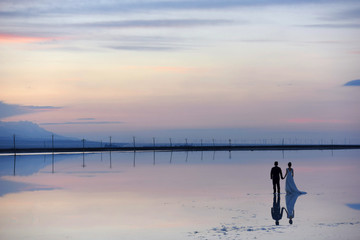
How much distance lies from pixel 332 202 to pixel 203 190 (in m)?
7.23

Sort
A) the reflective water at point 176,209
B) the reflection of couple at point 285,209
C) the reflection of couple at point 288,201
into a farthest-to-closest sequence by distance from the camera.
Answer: the reflection of couple at point 288,201, the reflection of couple at point 285,209, the reflective water at point 176,209

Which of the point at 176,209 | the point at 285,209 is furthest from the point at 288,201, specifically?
the point at 176,209

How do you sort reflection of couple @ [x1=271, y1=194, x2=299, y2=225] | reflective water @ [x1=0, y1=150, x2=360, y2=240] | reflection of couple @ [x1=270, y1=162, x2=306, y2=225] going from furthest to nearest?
reflection of couple @ [x1=270, y1=162, x2=306, y2=225] < reflection of couple @ [x1=271, y1=194, x2=299, y2=225] < reflective water @ [x1=0, y1=150, x2=360, y2=240]

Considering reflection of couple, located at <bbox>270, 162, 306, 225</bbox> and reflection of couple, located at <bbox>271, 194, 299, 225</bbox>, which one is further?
Result: reflection of couple, located at <bbox>270, 162, 306, 225</bbox>

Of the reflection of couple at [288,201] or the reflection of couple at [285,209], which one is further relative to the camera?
the reflection of couple at [288,201]

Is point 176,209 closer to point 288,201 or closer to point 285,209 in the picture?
point 285,209

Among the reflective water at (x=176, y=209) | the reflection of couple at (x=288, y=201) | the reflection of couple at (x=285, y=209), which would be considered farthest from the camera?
the reflection of couple at (x=288, y=201)

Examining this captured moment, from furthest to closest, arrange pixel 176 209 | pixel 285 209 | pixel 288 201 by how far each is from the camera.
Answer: pixel 288 201, pixel 176 209, pixel 285 209

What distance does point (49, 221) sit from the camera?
61.9 feet

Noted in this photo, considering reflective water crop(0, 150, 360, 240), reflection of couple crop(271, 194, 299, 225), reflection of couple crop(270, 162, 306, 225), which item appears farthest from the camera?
reflection of couple crop(270, 162, 306, 225)

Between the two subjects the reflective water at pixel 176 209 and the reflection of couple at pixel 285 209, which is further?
the reflection of couple at pixel 285 209

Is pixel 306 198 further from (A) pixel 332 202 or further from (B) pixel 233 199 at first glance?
(B) pixel 233 199

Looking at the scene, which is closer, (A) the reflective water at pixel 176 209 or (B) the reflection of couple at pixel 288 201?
(A) the reflective water at pixel 176 209

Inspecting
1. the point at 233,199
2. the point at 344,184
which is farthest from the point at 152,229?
the point at 344,184
